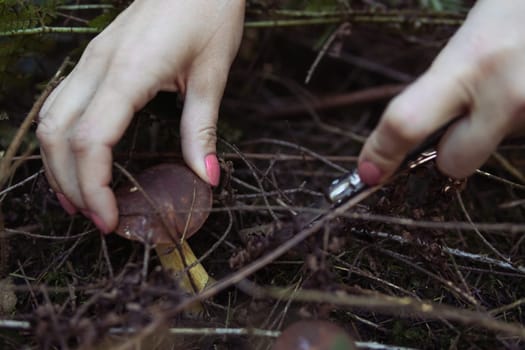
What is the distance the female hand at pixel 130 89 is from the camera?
1536 millimetres

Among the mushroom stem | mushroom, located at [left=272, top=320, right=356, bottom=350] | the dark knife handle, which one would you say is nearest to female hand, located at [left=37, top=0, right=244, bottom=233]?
the mushroom stem

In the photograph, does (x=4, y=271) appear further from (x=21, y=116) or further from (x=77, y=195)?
(x=21, y=116)

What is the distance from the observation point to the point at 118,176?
1961 mm

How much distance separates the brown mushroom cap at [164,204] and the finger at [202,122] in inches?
1.7

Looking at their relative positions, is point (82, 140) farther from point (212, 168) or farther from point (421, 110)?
point (421, 110)

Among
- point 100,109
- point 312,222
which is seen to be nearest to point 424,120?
point 312,222

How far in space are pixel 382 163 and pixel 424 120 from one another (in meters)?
0.18

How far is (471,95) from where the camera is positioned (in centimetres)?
134

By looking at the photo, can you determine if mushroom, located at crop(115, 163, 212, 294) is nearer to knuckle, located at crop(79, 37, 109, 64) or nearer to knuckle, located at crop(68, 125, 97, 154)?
knuckle, located at crop(68, 125, 97, 154)

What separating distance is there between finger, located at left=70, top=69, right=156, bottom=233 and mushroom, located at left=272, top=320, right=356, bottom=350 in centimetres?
64

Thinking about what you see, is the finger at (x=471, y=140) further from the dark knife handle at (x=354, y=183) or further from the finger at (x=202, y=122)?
the finger at (x=202, y=122)

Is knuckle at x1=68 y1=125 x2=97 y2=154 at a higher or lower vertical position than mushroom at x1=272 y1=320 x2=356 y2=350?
higher

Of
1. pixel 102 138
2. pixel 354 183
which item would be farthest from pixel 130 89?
pixel 354 183

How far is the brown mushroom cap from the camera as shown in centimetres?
158
